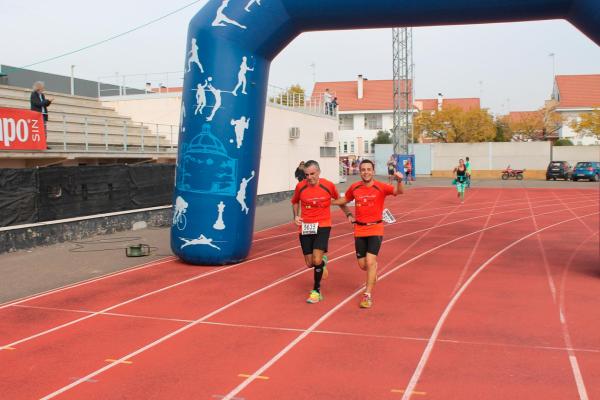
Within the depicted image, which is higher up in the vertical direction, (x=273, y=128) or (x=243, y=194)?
(x=273, y=128)

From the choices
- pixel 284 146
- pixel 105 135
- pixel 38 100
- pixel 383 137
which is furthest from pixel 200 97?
pixel 383 137

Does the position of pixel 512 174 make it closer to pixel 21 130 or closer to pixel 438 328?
pixel 21 130

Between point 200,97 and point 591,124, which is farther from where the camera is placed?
point 591,124

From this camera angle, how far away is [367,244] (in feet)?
25.6

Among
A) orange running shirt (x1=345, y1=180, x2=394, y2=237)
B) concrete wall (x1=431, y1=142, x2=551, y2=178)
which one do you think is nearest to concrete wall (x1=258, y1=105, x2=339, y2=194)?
orange running shirt (x1=345, y1=180, x2=394, y2=237)

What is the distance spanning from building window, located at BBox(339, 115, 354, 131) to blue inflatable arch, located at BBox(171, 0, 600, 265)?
6394 centimetres

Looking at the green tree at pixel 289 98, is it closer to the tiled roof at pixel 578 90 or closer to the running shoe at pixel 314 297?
the running shoe at pixel 314 297

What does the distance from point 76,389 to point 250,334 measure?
204 centimetres

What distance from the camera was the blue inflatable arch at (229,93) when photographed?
10.3 meters

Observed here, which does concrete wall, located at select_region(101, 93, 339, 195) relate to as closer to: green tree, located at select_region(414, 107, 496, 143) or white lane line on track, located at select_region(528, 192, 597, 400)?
white lane line on track, located at select_region(528, 192, 597, 400)

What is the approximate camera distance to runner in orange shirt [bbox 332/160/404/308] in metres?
7.62

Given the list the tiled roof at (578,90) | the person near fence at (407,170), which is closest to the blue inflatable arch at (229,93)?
the person near fence at (407,170)

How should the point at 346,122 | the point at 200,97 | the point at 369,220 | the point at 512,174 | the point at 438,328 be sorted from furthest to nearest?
the point at 346,122
the point at 512,174
the point at 200,97
the point at 369,220
the point at 438,328

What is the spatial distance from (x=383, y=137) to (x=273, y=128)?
46.2 metres
